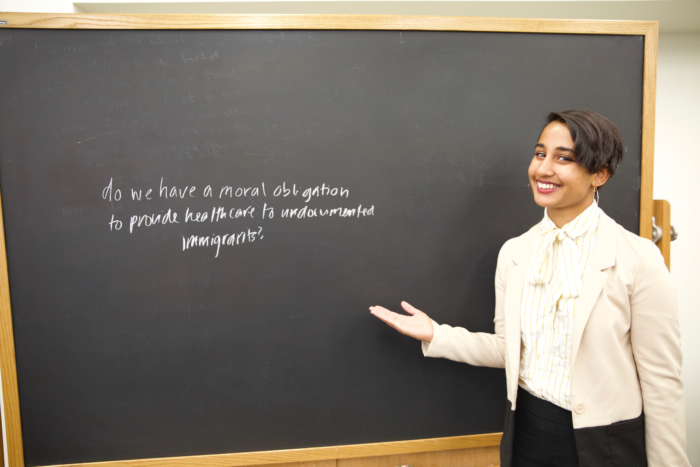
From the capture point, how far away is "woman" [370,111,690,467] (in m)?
0.97

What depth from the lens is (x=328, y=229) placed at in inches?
51.4

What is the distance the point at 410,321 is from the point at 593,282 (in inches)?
22.1

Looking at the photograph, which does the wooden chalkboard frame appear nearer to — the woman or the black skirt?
the black skirt

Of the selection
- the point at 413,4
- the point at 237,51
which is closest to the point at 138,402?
the point at 237,51

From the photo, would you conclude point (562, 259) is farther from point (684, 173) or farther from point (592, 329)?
point (684, 173)

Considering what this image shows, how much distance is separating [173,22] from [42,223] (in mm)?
836

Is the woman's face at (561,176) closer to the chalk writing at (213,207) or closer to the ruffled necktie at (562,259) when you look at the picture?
the ruffled necktie at (562,259)

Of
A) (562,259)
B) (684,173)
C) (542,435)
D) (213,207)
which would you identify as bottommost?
(542,435)

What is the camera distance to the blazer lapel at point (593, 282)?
0.97 metres

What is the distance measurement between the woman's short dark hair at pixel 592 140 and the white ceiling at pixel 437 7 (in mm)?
833

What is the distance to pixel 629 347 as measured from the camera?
101cm

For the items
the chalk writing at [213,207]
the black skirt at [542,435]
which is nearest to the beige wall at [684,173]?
the black skirt at [542,435]

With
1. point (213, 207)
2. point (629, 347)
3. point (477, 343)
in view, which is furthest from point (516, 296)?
point (213, 207)

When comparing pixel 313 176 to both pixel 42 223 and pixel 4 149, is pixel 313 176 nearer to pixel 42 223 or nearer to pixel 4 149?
pixel 42 223
